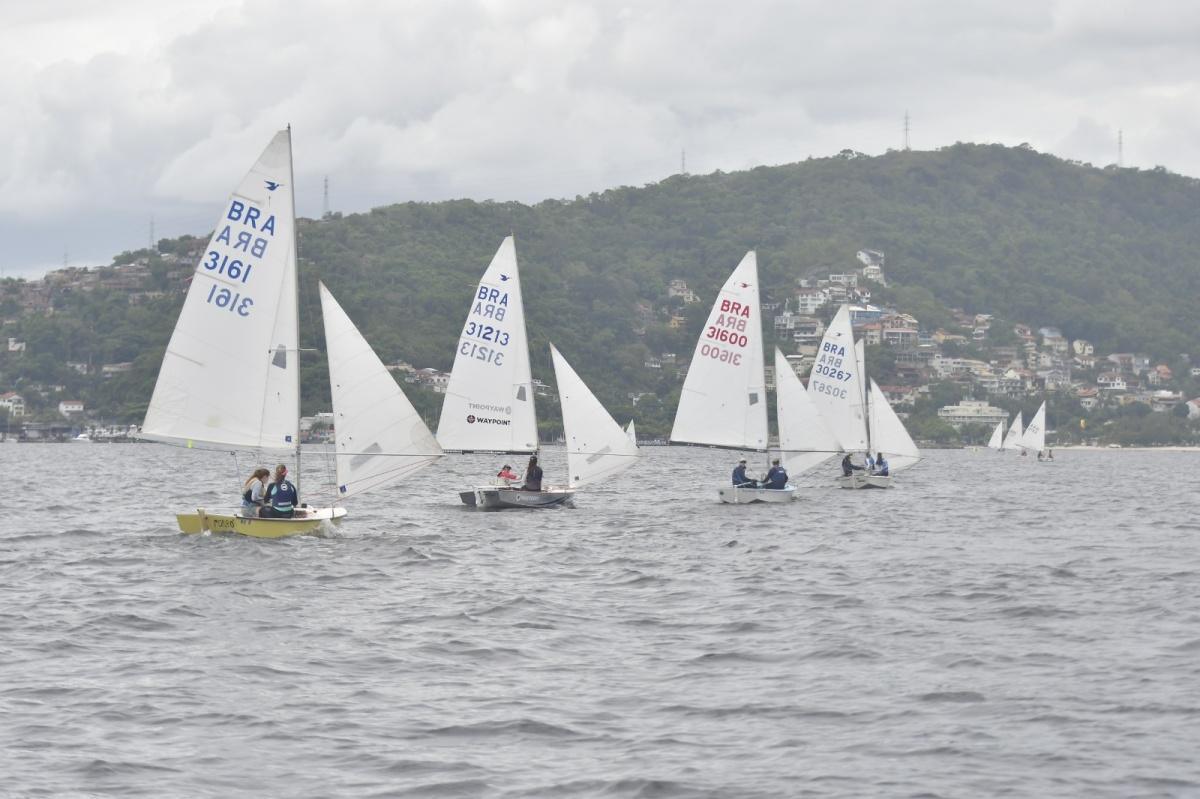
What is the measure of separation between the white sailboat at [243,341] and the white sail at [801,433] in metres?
20.2

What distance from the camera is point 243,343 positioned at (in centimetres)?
3009

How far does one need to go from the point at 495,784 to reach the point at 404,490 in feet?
146

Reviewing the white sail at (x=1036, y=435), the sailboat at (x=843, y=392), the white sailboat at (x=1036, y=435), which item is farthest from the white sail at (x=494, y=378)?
the white sail at (x=1036, y=435)

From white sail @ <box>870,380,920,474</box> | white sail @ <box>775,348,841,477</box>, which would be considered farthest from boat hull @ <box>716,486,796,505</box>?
white sail @ <box>870,380,920,474</box>

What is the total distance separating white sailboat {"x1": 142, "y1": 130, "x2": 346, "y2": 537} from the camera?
1173 inches

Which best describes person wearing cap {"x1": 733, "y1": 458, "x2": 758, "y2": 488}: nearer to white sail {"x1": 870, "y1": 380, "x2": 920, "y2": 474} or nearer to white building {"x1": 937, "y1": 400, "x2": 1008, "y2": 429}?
white sail {"x1": 870, "y1": 380, "x2": 920, "y2": 474}

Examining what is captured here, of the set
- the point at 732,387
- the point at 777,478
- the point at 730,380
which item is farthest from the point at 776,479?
the point at 730,380

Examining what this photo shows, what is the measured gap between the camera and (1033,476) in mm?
83250

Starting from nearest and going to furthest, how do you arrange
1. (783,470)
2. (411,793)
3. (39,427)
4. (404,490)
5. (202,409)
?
1. (411,793)
2. (202,409)
3. (783,470)
4. (404,490)
5. (39,427)

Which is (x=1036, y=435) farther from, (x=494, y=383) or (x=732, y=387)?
(x=494, y=383)

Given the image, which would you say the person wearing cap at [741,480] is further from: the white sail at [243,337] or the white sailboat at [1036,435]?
the white sailboat at [1036,435]

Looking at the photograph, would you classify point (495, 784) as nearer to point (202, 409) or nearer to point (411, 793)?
point (411, 793)

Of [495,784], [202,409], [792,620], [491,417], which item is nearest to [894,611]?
[792,620]

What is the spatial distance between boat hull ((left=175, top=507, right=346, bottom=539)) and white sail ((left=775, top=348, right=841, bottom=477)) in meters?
19.9
